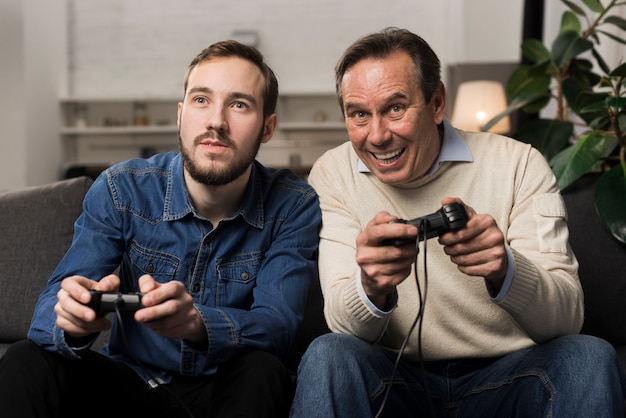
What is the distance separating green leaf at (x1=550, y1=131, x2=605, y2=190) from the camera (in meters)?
1.99

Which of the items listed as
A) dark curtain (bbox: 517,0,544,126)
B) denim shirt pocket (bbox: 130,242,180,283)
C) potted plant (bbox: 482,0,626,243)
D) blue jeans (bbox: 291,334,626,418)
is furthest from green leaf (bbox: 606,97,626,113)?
dark curtain (bbox: 517,0,544,126)

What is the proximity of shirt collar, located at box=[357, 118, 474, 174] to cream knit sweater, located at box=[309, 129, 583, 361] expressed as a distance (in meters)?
0.02

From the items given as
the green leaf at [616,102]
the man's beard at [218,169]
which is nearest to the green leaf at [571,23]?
the green leaf at [616,102]

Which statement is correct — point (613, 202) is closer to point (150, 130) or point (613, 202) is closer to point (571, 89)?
point (571, 89)

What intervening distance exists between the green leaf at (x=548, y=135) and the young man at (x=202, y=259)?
1121 millimetres

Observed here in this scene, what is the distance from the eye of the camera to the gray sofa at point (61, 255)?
74.0 inches

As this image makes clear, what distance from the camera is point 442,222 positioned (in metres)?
1.21

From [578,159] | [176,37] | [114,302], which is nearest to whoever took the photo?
[114,302]

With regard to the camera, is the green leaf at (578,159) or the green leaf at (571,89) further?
the green leaf at (571,89)

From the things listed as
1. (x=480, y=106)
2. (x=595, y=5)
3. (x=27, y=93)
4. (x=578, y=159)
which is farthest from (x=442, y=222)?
(x=27, y=93)

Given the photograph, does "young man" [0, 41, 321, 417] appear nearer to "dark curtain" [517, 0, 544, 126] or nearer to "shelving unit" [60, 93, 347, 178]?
"dark curtain" [517, 0, 544, 126]

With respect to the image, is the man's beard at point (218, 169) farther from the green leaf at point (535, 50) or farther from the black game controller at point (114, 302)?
the green leaf at point (535, 50)

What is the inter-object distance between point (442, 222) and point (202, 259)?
0.55m

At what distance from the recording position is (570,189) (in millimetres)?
2031
